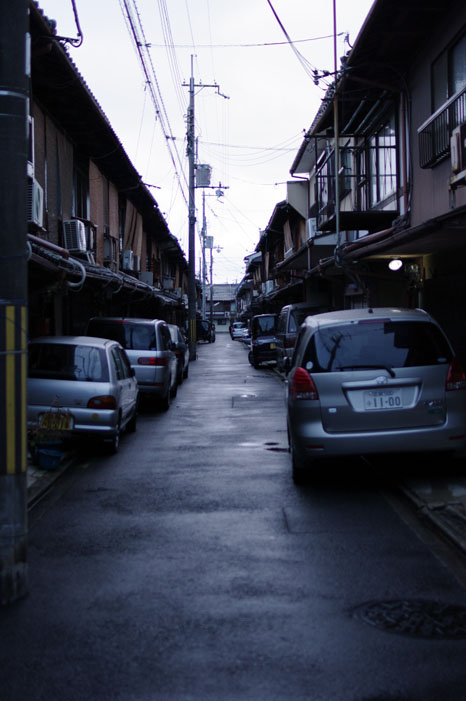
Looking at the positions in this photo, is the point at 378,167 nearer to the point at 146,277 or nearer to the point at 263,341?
the point at 263,341

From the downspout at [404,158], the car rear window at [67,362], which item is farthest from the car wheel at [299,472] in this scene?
the downspout at [404,158]

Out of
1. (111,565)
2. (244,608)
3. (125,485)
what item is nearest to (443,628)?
(244,608)

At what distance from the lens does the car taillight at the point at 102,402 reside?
34.1 ft

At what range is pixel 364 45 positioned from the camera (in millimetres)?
14125

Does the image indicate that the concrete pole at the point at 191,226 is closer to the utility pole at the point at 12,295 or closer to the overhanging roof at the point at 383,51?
the overhanging roof at the point at 383,51

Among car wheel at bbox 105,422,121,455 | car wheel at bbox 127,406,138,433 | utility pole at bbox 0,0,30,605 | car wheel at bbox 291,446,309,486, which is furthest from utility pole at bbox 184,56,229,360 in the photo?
utility pole at bbox 0,0,30,605

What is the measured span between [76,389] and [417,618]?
6816 mm

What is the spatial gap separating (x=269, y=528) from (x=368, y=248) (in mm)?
8812

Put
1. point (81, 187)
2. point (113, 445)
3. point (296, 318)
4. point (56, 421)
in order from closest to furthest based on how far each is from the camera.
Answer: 1. point (56, 421)
2. point (113, 445)
3. point (81, 187)
4. point (296, 318)

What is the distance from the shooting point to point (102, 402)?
10406 millimetres

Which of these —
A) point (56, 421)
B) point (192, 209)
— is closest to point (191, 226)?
point (192, 209)

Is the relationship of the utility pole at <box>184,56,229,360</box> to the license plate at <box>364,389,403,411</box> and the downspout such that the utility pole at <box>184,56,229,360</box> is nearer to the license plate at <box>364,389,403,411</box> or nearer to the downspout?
the downspout

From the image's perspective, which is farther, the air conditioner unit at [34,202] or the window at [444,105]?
the air conditioner unit at [34,202]

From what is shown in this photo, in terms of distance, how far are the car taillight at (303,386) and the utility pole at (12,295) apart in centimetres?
365
